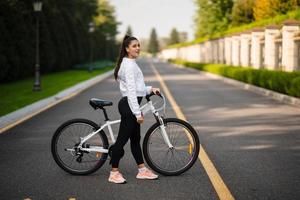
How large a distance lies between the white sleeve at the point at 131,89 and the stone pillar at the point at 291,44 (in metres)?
18.9

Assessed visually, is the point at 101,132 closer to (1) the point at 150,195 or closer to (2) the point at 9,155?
(1) the point at 150,195

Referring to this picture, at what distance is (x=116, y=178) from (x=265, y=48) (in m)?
24.4

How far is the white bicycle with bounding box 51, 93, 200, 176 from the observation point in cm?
657

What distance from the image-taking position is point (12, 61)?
27.1 metres

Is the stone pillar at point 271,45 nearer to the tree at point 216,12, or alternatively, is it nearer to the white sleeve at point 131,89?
the white sleeve at point 131,89

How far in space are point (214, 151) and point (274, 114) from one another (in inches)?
222

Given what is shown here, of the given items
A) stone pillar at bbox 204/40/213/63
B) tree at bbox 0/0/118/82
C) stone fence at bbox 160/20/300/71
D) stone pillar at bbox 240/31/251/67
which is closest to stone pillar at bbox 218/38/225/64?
stone fence at bbox 160/20/300/71

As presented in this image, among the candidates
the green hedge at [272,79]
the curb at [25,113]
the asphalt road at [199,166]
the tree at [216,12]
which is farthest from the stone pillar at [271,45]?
the tree at [216,12]

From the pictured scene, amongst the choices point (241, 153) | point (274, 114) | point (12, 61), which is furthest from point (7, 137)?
point (12, 61)

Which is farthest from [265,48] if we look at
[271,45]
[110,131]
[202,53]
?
[202,53]

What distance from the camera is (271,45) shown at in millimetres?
28328

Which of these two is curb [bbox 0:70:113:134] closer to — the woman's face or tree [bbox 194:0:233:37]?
the woman's face

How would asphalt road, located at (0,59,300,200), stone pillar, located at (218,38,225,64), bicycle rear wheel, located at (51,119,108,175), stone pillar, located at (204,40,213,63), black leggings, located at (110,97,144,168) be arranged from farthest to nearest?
stone pillar, located at (204,40,213,63), stone pillar, located at (218,38,225,64), bicycle rear wheel, located at (51,119,108,175), black leggings, located at (110,97,144,168), asphalt road, located at (0,59,300,200)

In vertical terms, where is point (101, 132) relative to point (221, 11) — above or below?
below
